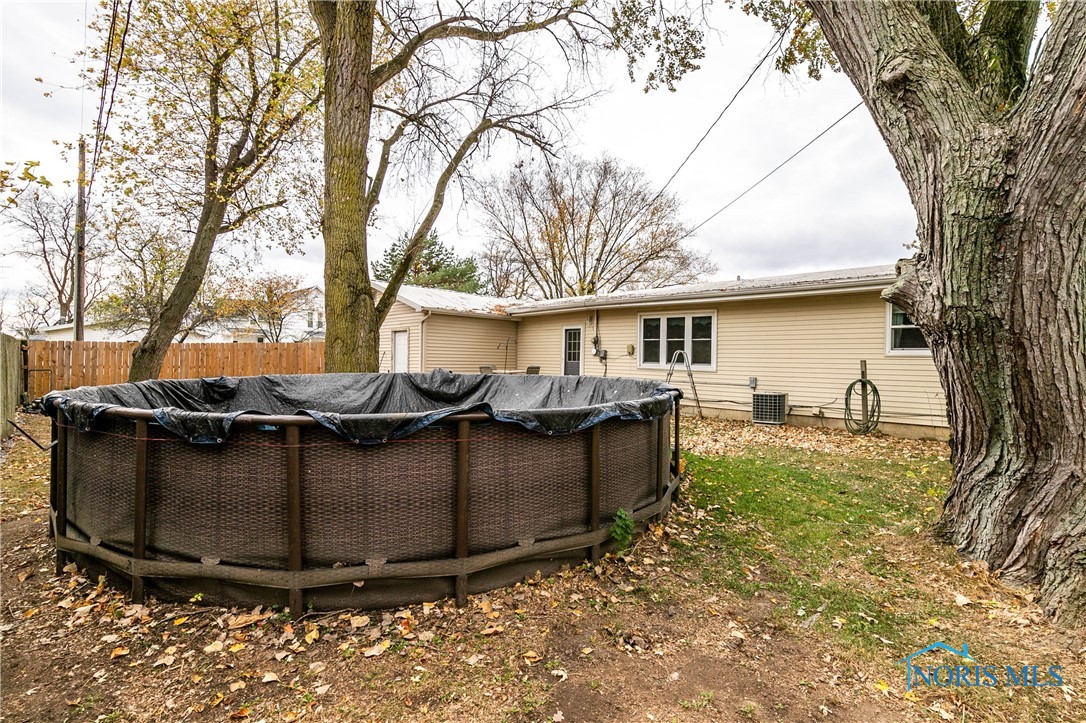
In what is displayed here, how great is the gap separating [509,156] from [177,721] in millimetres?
9745

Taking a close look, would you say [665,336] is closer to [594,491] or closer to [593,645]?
[594,491]

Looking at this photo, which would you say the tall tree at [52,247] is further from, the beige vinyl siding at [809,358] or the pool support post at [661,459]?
the pool support post at [661,459]

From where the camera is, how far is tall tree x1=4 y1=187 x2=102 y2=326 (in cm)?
1688

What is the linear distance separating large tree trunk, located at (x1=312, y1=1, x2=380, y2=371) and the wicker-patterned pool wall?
306cm

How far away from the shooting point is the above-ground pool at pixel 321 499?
2.59 m

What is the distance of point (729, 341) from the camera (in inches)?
403

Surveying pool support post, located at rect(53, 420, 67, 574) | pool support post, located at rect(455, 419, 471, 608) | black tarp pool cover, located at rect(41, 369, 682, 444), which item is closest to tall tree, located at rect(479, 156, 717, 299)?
black tarp pool cover, located at rect(41, 369, 682, 444)

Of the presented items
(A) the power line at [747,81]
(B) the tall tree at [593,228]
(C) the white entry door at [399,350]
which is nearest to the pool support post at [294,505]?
(A) the power line at [747,81]

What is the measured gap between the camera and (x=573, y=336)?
43.8 feet

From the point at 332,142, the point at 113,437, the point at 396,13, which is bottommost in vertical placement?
the point at 113,437

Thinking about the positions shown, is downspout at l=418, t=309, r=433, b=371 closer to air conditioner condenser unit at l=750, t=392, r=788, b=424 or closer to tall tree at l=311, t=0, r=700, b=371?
tall tree at l=311, t=0, r=700, b=371

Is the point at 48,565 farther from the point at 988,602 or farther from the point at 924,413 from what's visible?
the point at 924,413

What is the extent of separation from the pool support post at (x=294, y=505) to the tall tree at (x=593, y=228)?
2108 cm

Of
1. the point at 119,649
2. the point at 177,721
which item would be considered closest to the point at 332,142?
the point at 119,649
